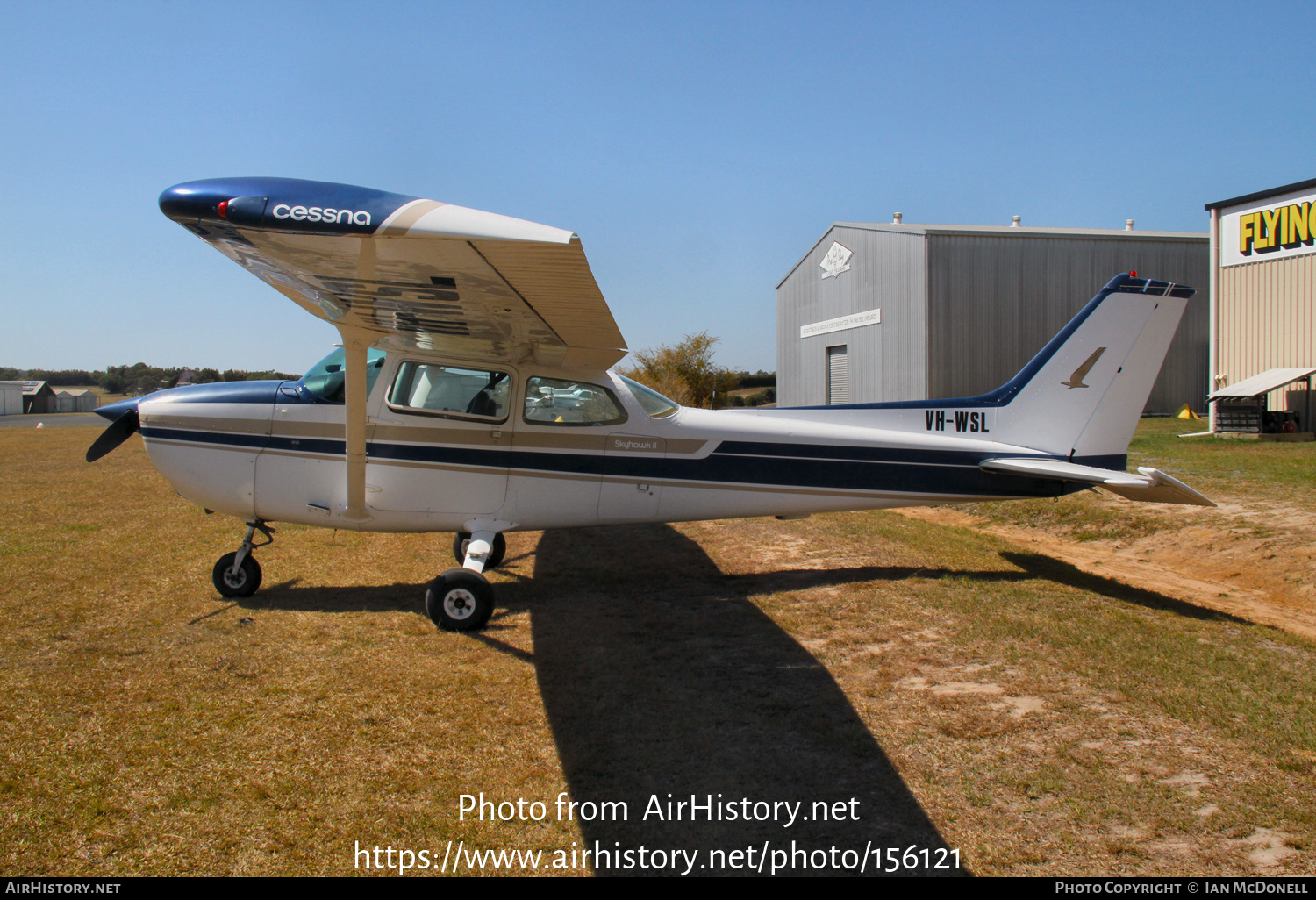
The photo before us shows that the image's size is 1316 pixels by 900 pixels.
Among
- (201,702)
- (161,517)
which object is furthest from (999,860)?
(161,517)

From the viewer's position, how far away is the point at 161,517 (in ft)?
29.8

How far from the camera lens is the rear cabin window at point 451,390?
5.50 m

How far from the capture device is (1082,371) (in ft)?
20.3

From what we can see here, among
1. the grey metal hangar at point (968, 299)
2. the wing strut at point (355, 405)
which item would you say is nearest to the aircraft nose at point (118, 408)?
the wing strut at point (355, 405)

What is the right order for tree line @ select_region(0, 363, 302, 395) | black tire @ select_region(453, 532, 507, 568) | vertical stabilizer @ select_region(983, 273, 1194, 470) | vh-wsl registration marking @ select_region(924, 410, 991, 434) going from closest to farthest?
vertical stabilizer @ select_region(983, 273, 1194, 470) → vh-wsl registration marking @ select_region(924, 410, 991, 434) → black tire @ select_region(453, 532, 507, 568) → tree line @ select_region(0, 363, 302, 395)

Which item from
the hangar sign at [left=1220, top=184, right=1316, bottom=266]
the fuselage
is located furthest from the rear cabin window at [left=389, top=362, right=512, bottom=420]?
the hangar sign at [left=1220, top=184, right=1316, bottom=266]

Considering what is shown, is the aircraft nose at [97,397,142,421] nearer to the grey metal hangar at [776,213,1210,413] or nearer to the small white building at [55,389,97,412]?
the grey metal hangar at [776,213,1210,413]

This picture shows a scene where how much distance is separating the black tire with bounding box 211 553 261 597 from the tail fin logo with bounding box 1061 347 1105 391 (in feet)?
23.3

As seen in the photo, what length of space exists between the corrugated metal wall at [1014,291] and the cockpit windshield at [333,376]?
1851 centimetres

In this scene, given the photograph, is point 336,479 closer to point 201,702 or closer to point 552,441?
point 552,441

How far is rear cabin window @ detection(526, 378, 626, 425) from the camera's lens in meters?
5.60

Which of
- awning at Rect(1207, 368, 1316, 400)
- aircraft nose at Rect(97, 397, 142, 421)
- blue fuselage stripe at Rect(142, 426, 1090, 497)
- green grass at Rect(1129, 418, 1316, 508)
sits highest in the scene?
awning at Rect(1207, 368, 1316, 400)

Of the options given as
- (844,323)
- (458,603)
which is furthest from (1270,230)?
(458,603)
